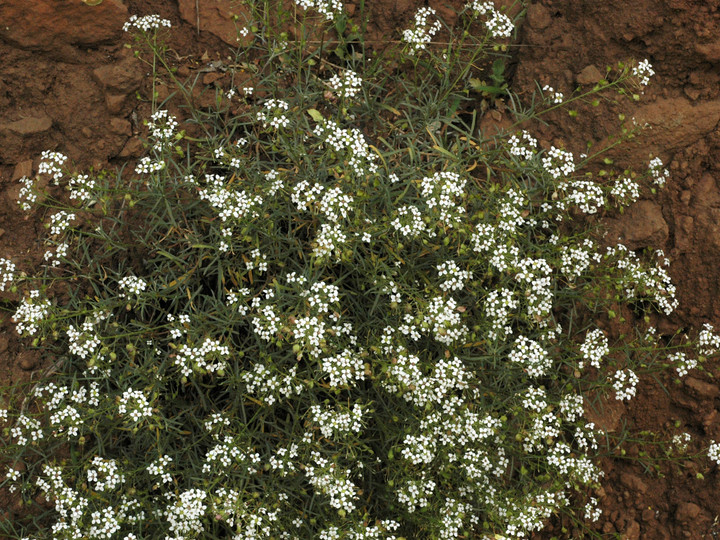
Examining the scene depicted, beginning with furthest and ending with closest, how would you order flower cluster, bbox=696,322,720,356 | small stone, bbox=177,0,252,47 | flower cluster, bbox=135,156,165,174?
1. small stone, bbox=177,0,252,47
2. flower cluster, bbox=696,322,720,356
3. flower cluster, bbox=135,156,165,174

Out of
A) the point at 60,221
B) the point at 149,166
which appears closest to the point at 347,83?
the point at 149,166

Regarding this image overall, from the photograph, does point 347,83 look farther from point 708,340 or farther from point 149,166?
point 708,340

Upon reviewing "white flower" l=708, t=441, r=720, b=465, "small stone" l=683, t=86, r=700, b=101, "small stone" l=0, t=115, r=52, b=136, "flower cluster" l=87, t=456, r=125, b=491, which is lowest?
"flower cluster" l=87, t=456, r=125, b=491

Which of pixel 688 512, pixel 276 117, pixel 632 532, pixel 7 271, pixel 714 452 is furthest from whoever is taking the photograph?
pixel 632 532

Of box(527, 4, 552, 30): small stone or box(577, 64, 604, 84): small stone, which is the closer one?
box(577, 64, 604, 84): small stone

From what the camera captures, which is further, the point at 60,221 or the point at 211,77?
the point at 211,77

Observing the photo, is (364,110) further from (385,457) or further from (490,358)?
(385,457)

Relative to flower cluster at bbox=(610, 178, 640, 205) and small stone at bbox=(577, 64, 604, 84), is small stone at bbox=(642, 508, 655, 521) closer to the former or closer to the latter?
flower cluster at bbox=(610, 178, 640, 205)

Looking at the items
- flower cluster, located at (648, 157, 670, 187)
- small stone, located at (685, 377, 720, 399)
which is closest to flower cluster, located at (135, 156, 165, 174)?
flower cluster, located at (648, 157, 670, 187)

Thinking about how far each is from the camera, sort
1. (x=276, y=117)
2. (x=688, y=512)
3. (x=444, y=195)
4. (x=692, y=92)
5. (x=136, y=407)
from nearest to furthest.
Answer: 1. (x=136, y=407)
2. (x=444, y=195)
3. (x=276, y=117)
4. (x=688, y=512)
5. (x=692, y=92)
